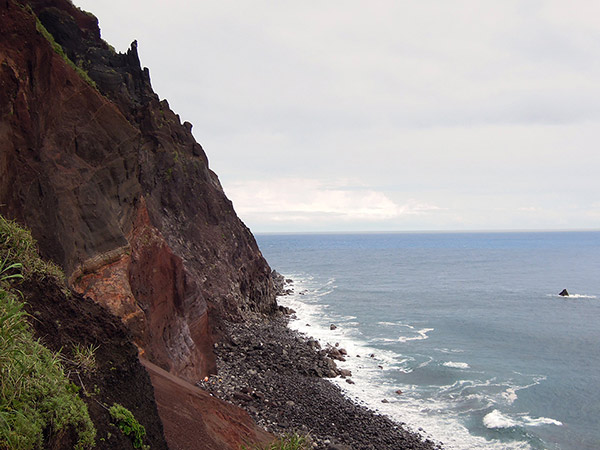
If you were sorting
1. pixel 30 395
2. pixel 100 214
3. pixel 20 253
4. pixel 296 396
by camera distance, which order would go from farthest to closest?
pixel 296 396
pixel 100 214
pixel 20 253
pixel 30 395

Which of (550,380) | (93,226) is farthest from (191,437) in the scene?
(550,380)

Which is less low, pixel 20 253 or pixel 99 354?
pixel 20 253

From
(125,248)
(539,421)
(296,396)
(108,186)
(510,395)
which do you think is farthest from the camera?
(510,395)

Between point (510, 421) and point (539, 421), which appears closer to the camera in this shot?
point (510, 421)

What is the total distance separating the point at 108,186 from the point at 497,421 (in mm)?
26088

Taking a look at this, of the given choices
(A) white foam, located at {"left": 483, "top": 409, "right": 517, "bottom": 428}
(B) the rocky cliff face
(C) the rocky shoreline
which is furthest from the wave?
(B) the rocky cliff face

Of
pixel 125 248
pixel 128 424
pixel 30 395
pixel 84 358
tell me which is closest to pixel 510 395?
pixel 125 248

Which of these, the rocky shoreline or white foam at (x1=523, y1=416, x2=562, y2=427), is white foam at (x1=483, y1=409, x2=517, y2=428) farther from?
the rocky shoreline

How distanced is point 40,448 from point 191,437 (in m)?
5.65

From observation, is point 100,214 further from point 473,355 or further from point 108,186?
point 473,355

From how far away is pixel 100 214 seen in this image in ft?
62.2

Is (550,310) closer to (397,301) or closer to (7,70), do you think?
(397,301)

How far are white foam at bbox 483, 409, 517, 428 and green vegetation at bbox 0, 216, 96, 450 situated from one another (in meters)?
24.9

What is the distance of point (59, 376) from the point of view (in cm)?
693
